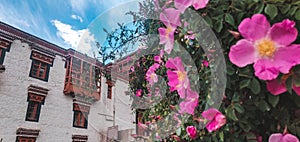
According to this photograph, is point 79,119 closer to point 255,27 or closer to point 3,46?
point 3,46

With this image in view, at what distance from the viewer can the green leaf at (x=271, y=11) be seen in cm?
30

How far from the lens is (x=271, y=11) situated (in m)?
0.30

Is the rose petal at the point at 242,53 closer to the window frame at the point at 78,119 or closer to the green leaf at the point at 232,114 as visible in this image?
the green leaf at the point at 232,114

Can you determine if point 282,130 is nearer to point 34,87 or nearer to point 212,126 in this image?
point 212,126

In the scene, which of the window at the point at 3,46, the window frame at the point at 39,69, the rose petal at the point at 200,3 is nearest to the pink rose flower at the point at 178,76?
the rose petal at the point at 200,3

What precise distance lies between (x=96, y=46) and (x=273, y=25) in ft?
2.42

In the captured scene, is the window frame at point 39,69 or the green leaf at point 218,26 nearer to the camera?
the green leaf at point 218,26

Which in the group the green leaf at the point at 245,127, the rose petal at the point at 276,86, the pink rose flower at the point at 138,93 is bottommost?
the green leaf at the point at 245,127

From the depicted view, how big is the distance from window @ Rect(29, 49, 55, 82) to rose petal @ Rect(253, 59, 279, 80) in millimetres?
4843

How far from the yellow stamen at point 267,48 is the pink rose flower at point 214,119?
10 centimetres

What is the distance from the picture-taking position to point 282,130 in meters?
0.32

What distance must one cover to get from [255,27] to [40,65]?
16.4ft

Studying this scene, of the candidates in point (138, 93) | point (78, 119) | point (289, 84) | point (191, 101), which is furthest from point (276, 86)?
point (78, 119)

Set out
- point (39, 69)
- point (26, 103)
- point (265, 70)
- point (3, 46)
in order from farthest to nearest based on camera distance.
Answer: point (39, 69), point (26, 103), point (3, 46), point (265, 70)
